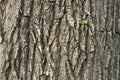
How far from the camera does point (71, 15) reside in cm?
227

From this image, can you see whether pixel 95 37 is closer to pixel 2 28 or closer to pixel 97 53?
pixel 97 53

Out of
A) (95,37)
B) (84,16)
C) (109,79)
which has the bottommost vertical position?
(109,79)

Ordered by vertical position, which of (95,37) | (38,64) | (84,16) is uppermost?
(84,16)

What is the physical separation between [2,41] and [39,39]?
29cm

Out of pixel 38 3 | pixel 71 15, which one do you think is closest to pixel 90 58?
pixel 71 15

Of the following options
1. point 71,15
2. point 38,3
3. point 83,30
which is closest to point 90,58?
point 83,30

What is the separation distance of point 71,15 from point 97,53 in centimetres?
37

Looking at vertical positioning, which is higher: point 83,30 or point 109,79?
point 83,30

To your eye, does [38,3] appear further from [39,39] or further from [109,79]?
[109,79]

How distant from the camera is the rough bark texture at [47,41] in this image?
2227 millimetres

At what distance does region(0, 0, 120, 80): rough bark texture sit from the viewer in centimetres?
223

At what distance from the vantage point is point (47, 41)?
2.24 m

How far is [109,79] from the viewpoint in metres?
2.37

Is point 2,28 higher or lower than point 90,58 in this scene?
higher
